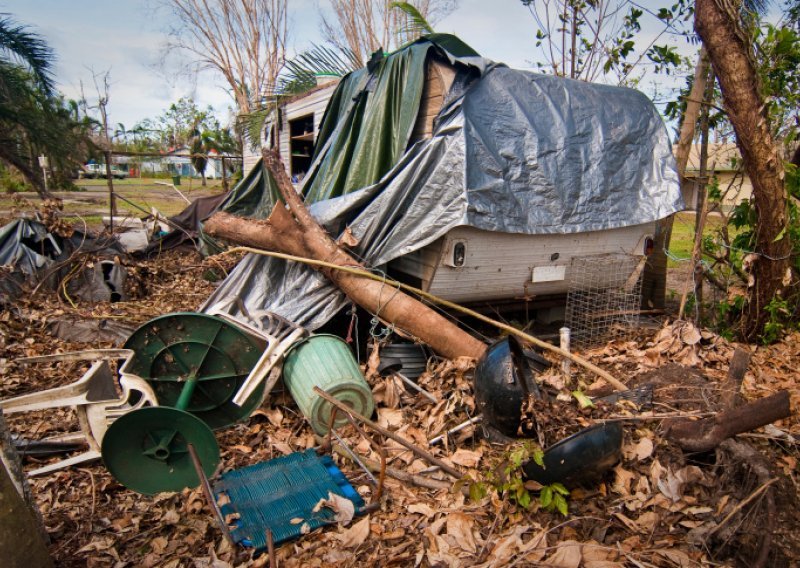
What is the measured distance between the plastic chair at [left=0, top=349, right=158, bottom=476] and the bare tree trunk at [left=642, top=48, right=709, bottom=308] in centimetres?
526

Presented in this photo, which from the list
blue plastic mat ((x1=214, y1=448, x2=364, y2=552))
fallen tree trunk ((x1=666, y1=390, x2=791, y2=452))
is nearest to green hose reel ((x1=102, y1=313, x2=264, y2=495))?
blue plastic mat ((x1=214, y1=448, x2=364, y2=552))

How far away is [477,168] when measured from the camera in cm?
404

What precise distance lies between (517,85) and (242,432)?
3957 mm

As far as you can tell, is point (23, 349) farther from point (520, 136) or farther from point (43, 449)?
point (520, 136)

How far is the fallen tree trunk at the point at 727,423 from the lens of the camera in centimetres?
239

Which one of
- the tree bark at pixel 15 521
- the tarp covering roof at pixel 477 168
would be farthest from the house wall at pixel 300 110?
the tree bark at pixel 15 521

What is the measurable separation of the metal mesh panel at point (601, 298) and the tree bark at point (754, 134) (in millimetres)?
1122

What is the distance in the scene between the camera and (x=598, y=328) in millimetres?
4797

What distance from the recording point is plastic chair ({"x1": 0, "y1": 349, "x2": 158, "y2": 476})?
8.95 feet

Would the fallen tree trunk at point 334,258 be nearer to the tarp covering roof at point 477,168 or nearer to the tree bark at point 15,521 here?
the tarp covering roof at point 477,168

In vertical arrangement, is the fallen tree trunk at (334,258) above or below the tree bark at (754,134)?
below

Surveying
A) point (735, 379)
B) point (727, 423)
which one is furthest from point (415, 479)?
point (735, 379)

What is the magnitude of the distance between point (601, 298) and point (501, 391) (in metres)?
2.72

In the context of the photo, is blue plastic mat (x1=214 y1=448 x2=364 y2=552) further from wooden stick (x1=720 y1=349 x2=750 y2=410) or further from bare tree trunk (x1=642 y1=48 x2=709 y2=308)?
bare tree trunk (x1=642 y1=48 x2=709 y2=308)
